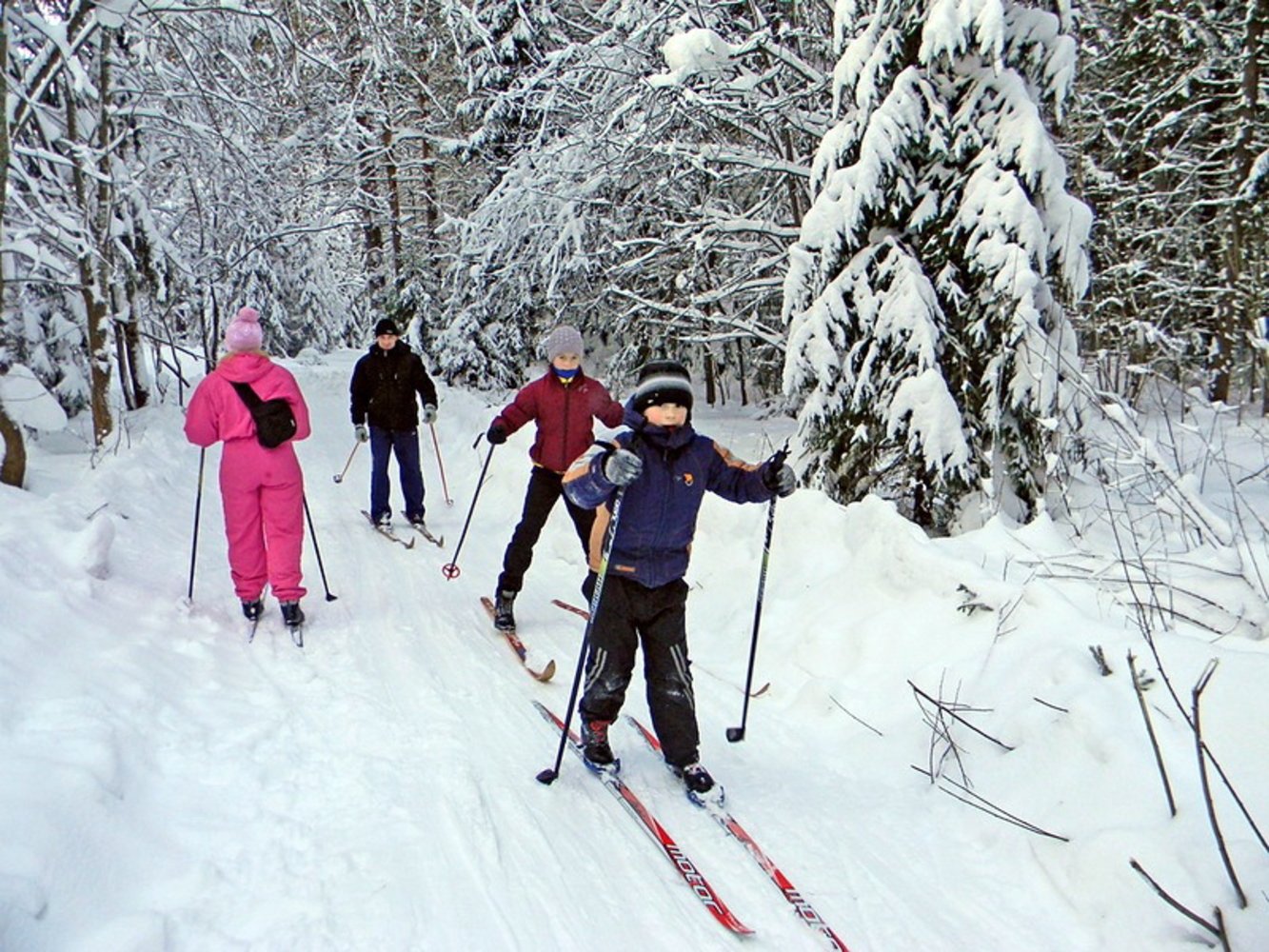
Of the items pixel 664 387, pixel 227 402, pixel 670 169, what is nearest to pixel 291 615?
pixel 227 402

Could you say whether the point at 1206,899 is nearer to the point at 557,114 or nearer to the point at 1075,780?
the point at 1075,780

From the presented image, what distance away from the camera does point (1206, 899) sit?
2613 millimetres

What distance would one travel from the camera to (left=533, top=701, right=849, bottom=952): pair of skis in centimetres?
283

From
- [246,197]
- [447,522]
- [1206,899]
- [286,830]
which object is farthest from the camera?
[246,197]

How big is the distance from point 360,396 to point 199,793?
5.98 m

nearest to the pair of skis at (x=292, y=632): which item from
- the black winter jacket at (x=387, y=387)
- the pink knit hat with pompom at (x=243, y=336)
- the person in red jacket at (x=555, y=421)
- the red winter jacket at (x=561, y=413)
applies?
the person in red jacket at (x=555, y=421)

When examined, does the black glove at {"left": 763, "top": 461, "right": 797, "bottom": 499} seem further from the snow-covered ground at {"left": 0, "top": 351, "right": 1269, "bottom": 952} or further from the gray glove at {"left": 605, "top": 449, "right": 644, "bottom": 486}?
the snow-covered ground at {"left": 0, "top": 351, "right": 1269, "bottom": 952}

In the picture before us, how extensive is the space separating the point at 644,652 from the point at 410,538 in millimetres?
5106

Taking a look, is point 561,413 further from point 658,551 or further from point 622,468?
point 622,468

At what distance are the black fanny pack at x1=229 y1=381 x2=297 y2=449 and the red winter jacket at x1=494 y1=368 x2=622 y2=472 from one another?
1416 millimetres

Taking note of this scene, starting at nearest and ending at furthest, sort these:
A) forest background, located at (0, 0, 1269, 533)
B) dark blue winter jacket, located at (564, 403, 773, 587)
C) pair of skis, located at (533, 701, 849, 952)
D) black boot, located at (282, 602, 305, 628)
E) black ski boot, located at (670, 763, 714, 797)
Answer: pair of skis, located at (533, 701, 849, 952) → black ski boot, located at (670, 763, 714, 797) → dark blue winter jacket, located at (564, 403, 773, 587) → black boot, located at (282, 602, 305, 628) → forest background, located at (0, 0, 1269, 533)

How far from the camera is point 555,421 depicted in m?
5.78

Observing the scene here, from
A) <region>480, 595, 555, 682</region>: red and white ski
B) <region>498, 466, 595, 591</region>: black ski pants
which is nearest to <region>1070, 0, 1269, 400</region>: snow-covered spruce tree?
<region>498, 466, 595, 591</region>: black ski pants

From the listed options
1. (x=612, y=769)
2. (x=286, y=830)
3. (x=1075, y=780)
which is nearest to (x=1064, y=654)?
(x=1075, y=780)
